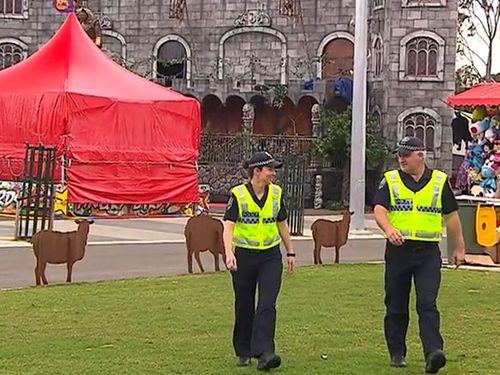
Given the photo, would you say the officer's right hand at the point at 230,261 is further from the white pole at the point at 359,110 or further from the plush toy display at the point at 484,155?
the white pole at the point at 359,110

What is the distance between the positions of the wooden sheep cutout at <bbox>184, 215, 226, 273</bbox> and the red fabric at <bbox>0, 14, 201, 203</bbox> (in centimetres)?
993

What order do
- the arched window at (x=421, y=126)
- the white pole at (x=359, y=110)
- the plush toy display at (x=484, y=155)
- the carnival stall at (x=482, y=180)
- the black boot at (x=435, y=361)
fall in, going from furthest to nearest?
the arched window at (x=421, y=126)
the white pole at (x=359, y=110)
the plush toy display at (x=484, y=155)
the carnival stall at (x=482, y=180)
the black boot at (x=435, y=361)

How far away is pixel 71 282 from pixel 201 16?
22.5m

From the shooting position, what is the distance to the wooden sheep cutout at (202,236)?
1451 cm

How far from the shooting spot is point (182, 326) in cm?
977

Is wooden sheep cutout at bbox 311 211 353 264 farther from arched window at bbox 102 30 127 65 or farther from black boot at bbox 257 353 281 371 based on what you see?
arched window at bbox 102 30 127 65


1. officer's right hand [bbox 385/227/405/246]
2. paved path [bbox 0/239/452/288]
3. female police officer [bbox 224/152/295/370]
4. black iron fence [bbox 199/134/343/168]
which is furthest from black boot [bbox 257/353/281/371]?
black iron fence [bbox 199/134/343/168]

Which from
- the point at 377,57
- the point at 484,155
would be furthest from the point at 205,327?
the point at 377,57

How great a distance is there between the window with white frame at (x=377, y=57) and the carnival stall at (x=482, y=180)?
13.1 meters

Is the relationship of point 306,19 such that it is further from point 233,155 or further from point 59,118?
point 59,118

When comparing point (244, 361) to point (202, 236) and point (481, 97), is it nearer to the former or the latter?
point (202, 236)

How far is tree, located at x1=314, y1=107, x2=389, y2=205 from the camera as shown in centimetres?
3011

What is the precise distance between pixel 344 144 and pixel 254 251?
73.9 ft

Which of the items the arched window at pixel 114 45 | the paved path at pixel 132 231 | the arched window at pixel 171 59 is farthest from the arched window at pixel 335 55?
the paved path at pixel 132 231
